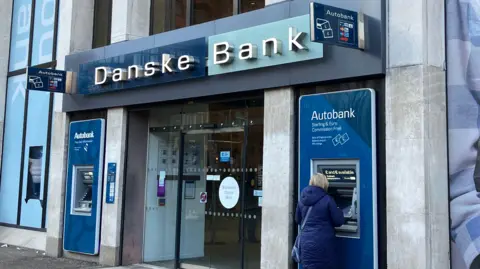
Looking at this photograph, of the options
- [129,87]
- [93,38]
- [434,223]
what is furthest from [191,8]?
[434,223]

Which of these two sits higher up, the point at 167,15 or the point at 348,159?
the point at 167,15

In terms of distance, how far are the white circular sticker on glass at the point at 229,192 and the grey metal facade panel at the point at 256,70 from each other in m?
1.46

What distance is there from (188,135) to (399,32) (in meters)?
4.51

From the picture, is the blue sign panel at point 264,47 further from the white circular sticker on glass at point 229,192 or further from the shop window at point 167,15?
the white circular sticker on glass at point 229,192

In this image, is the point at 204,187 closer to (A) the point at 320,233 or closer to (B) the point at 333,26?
(A) the point at 320,233

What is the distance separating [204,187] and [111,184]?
189 cm

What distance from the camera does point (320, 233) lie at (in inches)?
243

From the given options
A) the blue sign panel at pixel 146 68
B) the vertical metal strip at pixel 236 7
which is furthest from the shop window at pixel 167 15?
the vertical metal strip at pixel 236 7

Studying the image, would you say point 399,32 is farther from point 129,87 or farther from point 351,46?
point 129,87

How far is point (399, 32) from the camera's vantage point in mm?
6438

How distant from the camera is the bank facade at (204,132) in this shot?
631 centimetres

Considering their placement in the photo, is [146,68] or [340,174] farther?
[146,68]

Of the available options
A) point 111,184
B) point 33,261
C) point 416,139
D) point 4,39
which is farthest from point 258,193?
point 4,39

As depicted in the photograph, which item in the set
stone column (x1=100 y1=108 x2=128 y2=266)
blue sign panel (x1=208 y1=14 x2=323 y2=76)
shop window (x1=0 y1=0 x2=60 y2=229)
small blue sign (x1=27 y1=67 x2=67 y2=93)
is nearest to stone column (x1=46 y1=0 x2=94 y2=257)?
small blue sign (x1=27 y1=67 x2=67 y2=93)
